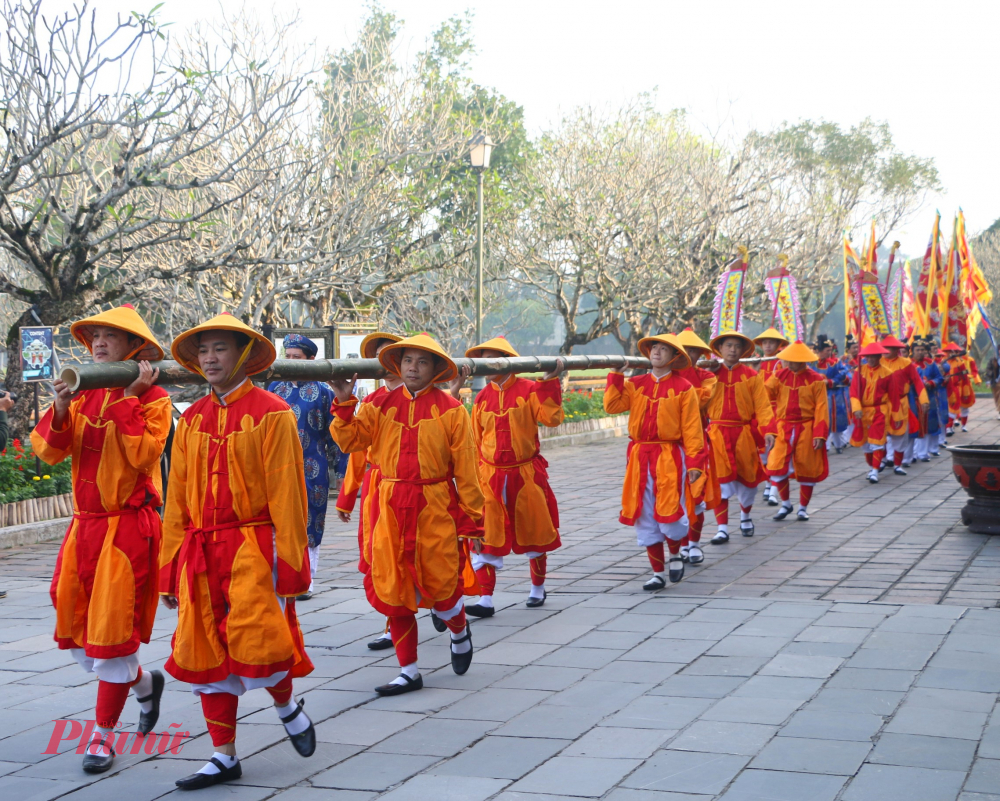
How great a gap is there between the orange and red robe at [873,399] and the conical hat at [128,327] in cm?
1087

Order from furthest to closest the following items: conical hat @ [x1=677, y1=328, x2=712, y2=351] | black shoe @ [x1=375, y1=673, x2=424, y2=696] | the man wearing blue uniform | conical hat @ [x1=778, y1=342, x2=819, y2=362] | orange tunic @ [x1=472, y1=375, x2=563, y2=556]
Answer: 1. conical hat @ [x1=778, y1=342, x2=819, y2=362]
2. conical hat @ [x1=677, y1=328, x2=712, y2=351]
3. the man wearing blue uniform
4. orange tunic @ [x1=472, y1=375, x2=563, y2=556]
5. black shoe @ [x1=375, y1=673, x2=424, y2=696]

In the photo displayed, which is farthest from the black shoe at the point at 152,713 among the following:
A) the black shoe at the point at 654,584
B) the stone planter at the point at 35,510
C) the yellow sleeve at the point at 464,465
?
the stone planter at the point at 35,510

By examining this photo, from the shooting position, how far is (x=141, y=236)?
578 inches

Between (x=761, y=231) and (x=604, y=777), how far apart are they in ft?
78.5

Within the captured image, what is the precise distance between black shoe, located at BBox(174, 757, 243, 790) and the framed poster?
671cm

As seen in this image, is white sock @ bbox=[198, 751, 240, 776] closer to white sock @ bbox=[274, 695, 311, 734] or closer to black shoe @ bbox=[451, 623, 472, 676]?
white sock @ bbox=[274, 695, 311, 734]

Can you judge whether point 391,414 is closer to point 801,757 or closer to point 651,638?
point 651,638

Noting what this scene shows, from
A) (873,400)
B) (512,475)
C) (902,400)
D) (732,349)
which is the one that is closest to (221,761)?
(512,475)

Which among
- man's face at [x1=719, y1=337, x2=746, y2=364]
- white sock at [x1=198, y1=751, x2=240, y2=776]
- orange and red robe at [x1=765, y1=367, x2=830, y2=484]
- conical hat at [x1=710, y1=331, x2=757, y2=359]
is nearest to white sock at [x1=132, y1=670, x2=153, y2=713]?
white sock at [x1=198, y1=751, x2=240, y2=776]

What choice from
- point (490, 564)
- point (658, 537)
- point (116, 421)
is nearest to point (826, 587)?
point (658, 537)

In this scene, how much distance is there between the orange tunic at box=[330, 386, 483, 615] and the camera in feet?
16.6

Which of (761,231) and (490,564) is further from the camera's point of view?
(761,231)

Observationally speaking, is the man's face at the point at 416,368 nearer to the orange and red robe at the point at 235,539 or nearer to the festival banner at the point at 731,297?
the orange and red robe at the point at 235,539

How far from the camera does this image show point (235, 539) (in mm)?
4020
